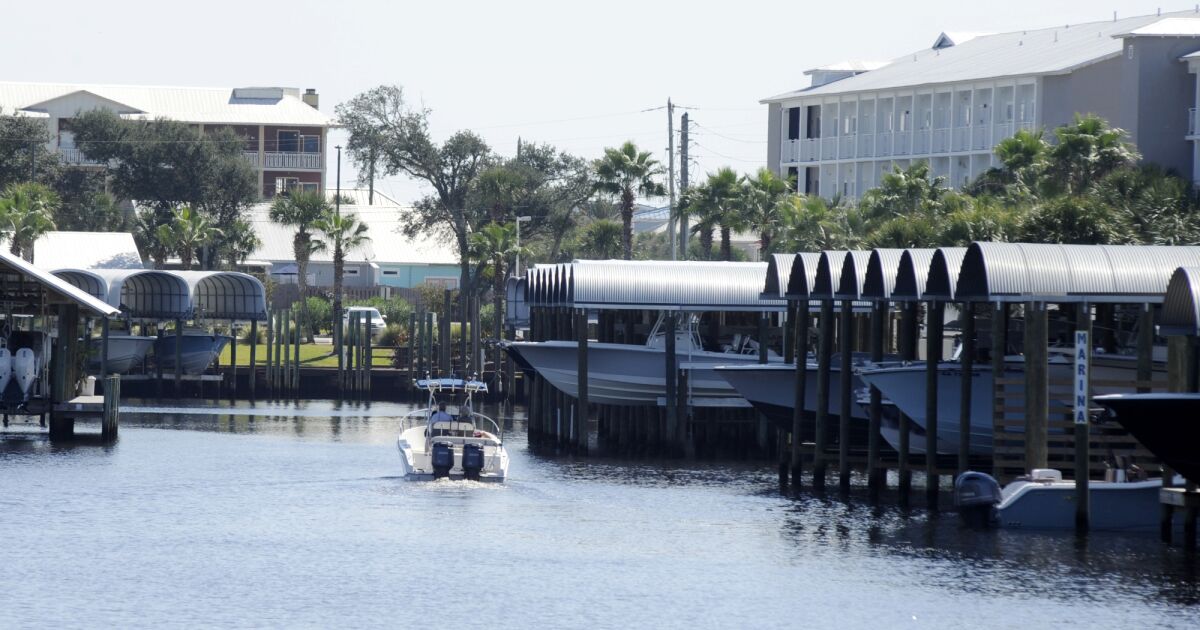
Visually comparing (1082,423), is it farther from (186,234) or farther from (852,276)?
(186,234)

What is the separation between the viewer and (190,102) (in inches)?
4975

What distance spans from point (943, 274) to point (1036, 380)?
11.9 ft

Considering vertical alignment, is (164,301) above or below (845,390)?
above

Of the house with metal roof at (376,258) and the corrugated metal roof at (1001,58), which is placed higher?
the corrugated metal roof at (1001,58)

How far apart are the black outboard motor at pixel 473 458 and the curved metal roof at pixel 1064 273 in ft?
36.1

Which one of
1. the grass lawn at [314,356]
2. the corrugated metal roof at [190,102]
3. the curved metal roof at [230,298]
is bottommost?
the grass lawn at [314,356]

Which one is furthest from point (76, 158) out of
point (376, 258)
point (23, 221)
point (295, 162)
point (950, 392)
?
point (950, 392)

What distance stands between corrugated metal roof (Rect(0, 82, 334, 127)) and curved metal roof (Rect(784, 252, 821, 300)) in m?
80.8

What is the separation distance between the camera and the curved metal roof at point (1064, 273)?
32.9 metres

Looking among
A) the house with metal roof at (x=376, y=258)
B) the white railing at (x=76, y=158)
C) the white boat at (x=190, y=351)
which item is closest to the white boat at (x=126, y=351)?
the white boat at (x=190, y=351)

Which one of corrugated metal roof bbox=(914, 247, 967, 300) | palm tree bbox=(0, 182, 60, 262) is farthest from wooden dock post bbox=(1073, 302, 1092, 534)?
palm tree bbox=(0, 182, 60, 262)

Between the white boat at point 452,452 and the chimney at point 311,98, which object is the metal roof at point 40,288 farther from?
→ the chimney at point 311,98

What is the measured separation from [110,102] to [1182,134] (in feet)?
235

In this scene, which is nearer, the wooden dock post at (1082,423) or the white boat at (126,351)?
the wooden dock post at (1082,423)
